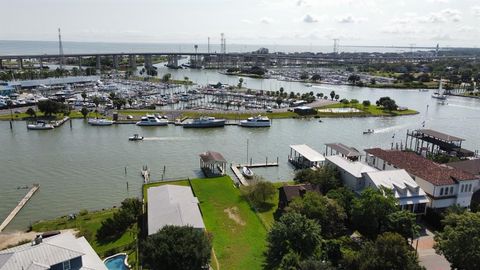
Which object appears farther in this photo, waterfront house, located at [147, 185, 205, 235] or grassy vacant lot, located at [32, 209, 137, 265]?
grassy vacant lot, located at [32, 209, 137, 265]

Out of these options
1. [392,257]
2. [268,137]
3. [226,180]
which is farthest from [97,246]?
[268,137]

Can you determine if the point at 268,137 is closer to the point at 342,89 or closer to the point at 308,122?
the point at 308,122

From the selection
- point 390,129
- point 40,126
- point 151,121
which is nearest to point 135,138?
point 151,121

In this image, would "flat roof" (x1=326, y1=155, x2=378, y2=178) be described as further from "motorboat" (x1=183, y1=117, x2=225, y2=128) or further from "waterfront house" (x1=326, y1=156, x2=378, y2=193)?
"motorboat" (x1=183, y1=117, x2=225, y2=128)

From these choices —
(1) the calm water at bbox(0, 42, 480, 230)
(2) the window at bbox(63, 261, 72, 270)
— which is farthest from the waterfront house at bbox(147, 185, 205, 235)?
(1) the calm water at bbox(0, 42, 480, 230)

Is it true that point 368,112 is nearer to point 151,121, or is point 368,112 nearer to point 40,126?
point 151,121

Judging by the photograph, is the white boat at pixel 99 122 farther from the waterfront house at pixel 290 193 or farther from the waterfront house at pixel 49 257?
the waterfront house at pixel 49 257
